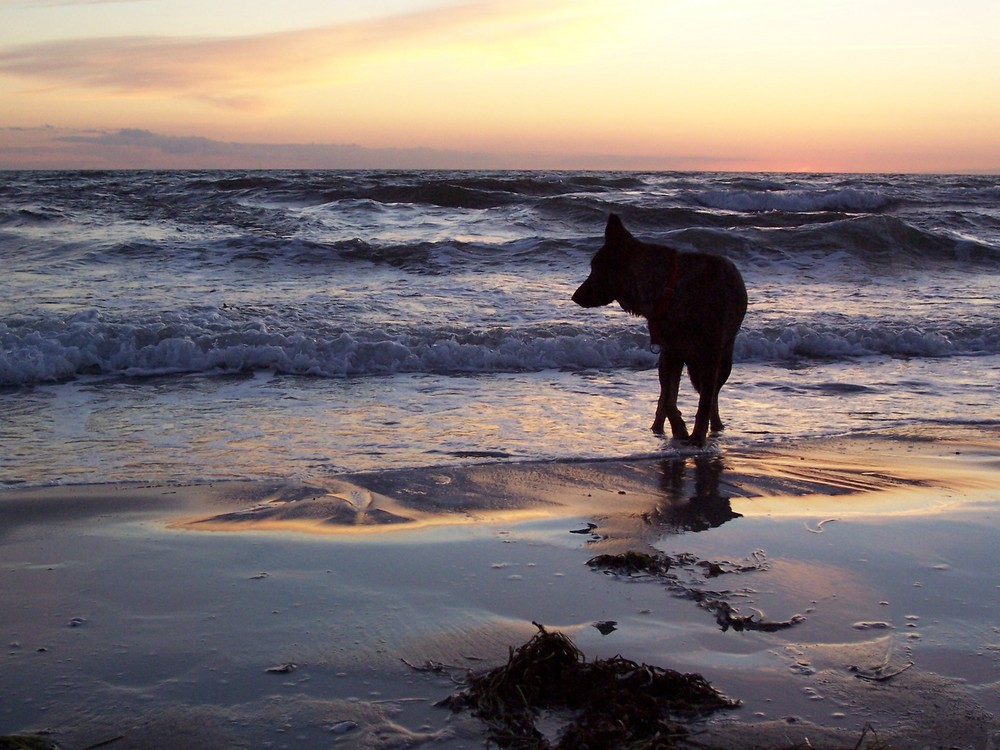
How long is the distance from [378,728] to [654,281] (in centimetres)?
407

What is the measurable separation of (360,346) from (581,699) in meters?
6.52

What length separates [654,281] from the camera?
603cm

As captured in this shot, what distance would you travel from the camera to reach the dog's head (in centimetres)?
609

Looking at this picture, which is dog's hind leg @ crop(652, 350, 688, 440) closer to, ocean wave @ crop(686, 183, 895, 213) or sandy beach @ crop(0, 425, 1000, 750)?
sandy beach @ crop(0, 425, 1000, 750)

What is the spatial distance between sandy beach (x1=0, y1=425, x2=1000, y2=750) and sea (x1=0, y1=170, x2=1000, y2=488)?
74cm

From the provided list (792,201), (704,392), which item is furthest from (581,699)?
(792,201)

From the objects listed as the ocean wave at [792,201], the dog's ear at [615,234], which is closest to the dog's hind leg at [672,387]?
the dog's ear at [615,234]

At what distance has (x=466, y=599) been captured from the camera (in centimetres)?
342

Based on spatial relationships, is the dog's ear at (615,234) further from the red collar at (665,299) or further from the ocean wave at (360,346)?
the ocean wave at (360,346)

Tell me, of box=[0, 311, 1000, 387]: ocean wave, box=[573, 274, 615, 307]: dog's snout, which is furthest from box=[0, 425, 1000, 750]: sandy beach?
box=[0, 311, 1000, 387]: ocean wave

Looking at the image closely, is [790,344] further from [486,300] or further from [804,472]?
[804,472]

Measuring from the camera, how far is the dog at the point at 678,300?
5996mm

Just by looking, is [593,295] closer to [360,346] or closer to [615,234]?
[615,234]

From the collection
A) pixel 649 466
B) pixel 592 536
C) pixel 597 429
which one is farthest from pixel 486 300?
pixel 592 536
